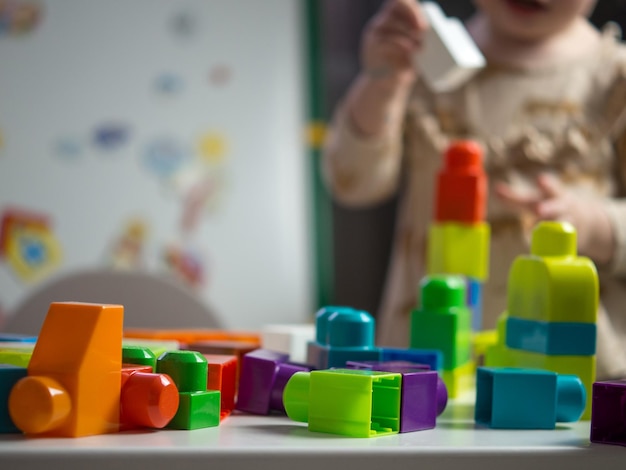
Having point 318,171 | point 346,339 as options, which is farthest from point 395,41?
point 318,171

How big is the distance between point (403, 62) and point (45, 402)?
0.70 m

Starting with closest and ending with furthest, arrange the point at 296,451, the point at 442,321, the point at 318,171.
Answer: the point at 296,451 < the point at 442,321 < the point at 318,171

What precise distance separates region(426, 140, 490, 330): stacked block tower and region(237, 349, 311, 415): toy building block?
284 mm

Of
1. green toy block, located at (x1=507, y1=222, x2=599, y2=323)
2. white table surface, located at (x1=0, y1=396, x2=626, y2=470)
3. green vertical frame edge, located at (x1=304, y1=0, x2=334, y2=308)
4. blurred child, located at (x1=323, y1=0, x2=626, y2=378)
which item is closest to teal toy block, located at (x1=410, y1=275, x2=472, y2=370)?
green toy block, located at (x1=507, y1=222, x2=599, y2=323)

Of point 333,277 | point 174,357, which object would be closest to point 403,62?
point 174,357

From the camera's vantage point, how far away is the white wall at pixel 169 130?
1835 mm

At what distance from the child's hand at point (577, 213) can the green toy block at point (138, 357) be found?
1.52ft

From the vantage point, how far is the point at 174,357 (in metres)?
0.42

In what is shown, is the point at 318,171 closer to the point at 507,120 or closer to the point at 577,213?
the point at 507,120

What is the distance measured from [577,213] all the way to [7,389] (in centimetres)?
60

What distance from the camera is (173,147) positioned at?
6.25 ft

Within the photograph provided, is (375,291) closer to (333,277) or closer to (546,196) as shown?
(333,277)

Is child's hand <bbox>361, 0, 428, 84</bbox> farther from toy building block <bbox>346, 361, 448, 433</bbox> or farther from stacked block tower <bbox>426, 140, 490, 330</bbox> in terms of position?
toy building block <bbox>346, 361, 448, 433</bbox>

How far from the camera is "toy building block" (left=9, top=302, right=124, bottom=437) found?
0.36 meters
